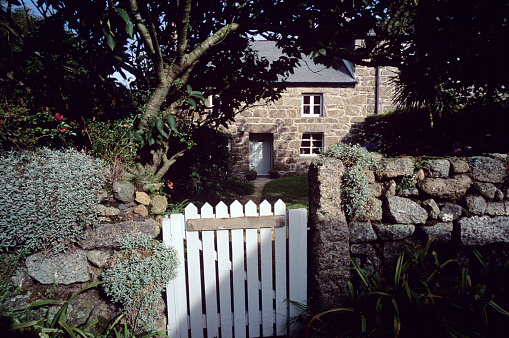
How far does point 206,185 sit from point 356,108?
8201mm

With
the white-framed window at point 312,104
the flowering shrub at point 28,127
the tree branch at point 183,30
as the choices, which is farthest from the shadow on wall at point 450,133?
the flowering shrub at point 28,127

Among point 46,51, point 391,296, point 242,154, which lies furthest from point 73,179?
point 242,154

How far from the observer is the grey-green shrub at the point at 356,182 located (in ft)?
7.26

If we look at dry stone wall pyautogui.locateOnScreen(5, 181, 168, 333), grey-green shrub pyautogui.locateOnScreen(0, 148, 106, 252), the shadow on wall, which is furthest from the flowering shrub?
the shadow on wall

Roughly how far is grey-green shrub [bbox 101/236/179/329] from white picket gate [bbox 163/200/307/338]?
0.12m

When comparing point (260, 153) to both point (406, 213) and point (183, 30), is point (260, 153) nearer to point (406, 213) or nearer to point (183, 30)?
point (183, 30)

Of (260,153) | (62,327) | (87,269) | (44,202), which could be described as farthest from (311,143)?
(62,327)

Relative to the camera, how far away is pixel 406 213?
229cm

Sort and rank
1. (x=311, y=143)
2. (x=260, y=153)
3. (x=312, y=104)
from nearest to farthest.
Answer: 1. (x=312, y=104)
2. (x=311, y=143)
3. (x=260, y=153)

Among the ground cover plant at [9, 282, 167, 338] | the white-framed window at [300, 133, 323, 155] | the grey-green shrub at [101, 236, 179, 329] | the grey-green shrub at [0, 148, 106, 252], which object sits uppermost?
the white-framed window at [300, 133, 323, 155]

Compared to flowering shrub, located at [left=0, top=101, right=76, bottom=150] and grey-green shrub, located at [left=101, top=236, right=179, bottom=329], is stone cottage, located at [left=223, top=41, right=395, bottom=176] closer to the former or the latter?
flowering shrub, located at [left=0, top=101, right=76, bottom=150]

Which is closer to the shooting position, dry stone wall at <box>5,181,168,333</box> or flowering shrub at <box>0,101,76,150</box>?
dry stone wall at <box>5,181,168,333</box>

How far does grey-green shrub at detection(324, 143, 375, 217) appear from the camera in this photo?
221cm

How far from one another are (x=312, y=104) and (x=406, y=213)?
31.3 feet
